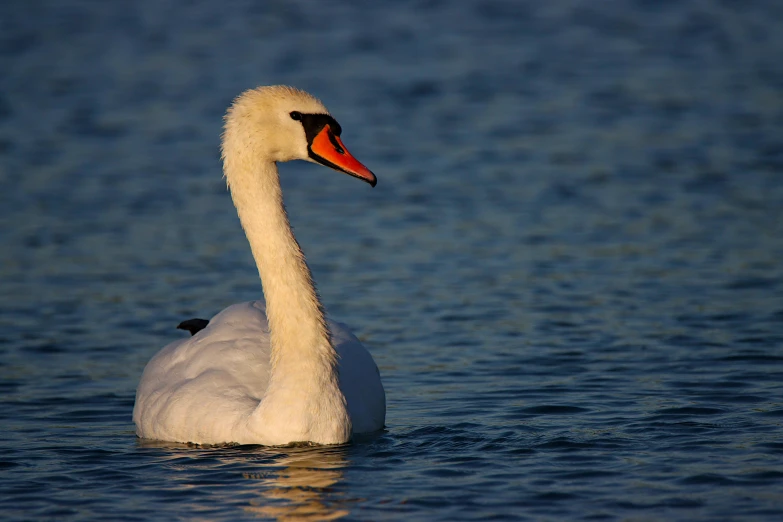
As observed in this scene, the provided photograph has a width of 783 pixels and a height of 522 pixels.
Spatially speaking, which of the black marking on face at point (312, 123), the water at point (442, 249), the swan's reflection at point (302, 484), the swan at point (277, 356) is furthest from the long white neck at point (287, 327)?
the black marking on face at point (312, 123)

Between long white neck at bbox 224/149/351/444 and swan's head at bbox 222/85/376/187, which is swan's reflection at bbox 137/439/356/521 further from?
swan's head at bbox 222/85/376/187

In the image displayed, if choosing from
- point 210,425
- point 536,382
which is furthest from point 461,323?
point 210,425

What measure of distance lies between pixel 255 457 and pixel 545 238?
7.11m

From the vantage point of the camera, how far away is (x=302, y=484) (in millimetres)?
8234

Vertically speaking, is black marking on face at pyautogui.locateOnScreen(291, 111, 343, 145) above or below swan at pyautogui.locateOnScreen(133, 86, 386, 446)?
above

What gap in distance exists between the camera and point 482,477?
8.31 metres

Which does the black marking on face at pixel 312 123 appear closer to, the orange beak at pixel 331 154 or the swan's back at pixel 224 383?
the orange beak at pixel 331 154

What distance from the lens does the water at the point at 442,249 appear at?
8.46 metres

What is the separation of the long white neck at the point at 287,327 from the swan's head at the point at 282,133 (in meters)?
0.09

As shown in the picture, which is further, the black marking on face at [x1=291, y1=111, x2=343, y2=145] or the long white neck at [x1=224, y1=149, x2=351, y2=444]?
the black marking on face at [x1=291, y1=111, x2=343, y2=145]

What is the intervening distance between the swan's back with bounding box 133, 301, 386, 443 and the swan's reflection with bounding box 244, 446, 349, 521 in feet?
1.22

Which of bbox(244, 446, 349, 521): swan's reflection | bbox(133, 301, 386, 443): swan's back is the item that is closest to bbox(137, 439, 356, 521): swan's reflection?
bbox(244, 446, 349, 521): swan's reflection

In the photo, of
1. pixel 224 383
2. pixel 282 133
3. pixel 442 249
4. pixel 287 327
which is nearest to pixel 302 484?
pixel 287 327

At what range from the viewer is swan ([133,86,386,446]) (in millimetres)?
8836
